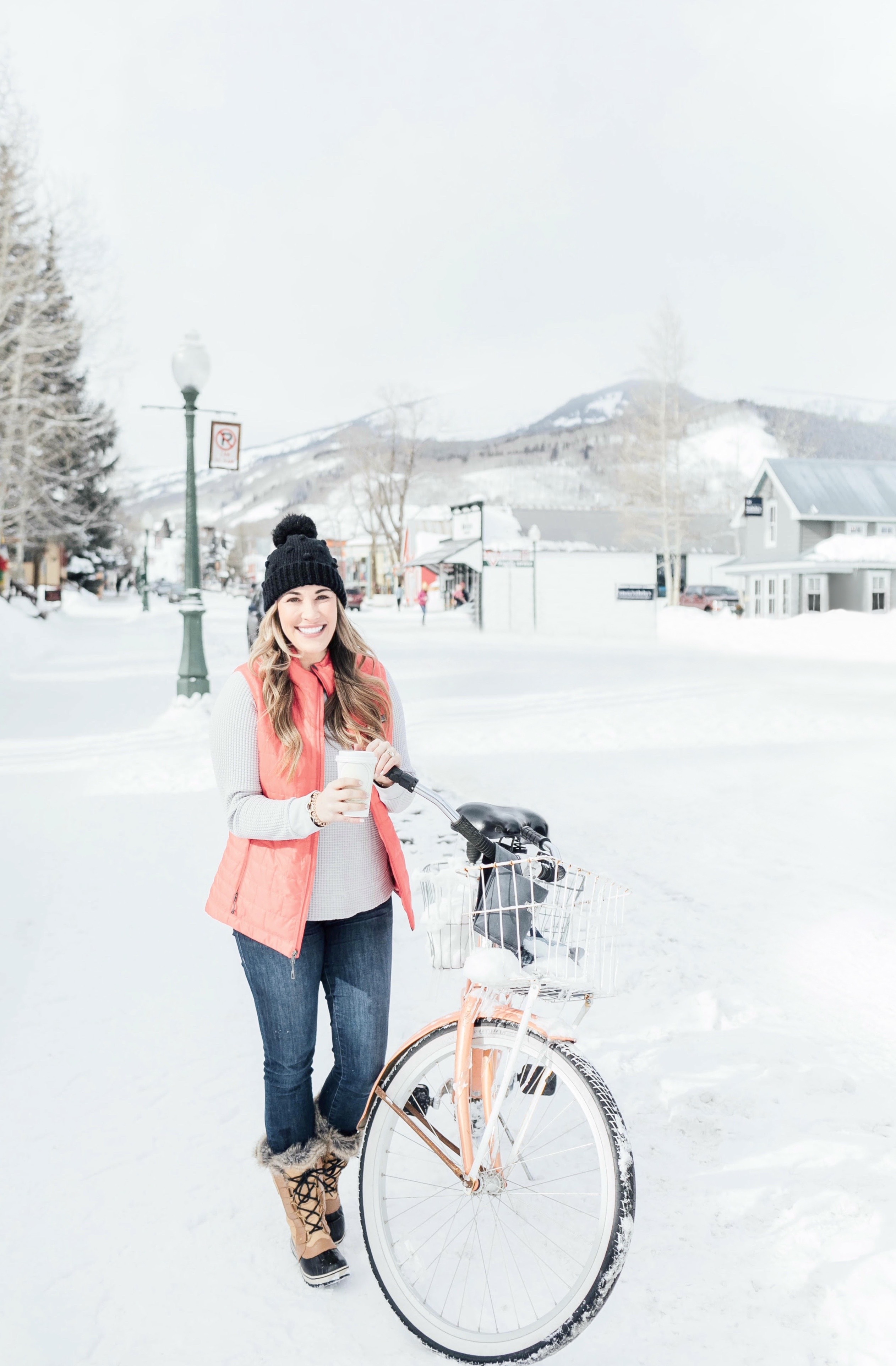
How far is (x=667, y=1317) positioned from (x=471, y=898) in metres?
1.22

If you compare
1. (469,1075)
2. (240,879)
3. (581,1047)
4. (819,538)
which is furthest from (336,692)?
(819,538)

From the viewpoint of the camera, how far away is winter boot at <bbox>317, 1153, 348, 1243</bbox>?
271 centimetres

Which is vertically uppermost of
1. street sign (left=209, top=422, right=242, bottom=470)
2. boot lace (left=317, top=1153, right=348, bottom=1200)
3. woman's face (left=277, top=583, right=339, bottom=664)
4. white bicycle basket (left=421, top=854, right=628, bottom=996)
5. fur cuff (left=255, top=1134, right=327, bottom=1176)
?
street sign (left=209, top=422, right=242, bottom=470)

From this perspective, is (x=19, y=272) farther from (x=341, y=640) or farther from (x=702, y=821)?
(x=341, y=640)

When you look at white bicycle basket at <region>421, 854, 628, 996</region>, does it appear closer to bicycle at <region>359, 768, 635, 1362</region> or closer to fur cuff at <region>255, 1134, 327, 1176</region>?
bicycle at <region>359, 768, 635, 1362</region>

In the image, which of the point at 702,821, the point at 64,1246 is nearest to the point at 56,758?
the point at 702,821

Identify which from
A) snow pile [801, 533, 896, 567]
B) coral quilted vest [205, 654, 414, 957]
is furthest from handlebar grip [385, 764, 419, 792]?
snow pile [801, 533, 896, 567]

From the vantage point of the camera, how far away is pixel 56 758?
9695 millimetres

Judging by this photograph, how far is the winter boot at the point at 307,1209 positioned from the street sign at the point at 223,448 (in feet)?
33.7

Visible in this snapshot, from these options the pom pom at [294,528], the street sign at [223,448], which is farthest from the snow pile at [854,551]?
the pom pom at [294,528]

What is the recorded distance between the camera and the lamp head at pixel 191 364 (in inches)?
460

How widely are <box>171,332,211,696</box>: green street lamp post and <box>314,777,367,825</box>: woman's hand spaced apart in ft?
31.7

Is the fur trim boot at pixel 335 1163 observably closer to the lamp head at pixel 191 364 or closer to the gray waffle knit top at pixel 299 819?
the gray waffle knit top at pixel 299 819

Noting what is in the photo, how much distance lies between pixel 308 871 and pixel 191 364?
10.6 meters
